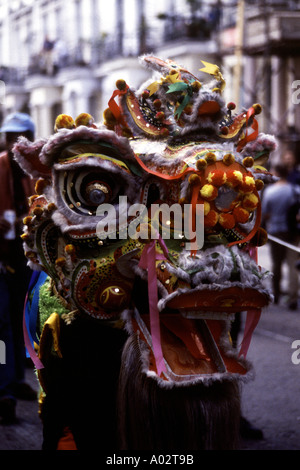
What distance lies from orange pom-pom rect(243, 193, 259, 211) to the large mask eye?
517 millimetres

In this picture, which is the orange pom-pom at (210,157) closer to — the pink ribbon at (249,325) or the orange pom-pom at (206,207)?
the orange pom-pom at (206,207)

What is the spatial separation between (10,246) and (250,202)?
2950mm

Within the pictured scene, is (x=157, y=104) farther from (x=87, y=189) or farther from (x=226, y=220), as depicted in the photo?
(x=226, y=220)

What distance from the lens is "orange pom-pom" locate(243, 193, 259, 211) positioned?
3070mm

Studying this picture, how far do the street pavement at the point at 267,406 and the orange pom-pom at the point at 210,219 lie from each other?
1006mm

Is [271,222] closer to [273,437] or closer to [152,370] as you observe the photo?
[273,437]

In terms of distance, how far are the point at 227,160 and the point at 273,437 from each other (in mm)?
2741

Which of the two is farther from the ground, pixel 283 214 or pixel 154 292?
pixel 154 292

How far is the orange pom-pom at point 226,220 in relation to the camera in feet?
9.98

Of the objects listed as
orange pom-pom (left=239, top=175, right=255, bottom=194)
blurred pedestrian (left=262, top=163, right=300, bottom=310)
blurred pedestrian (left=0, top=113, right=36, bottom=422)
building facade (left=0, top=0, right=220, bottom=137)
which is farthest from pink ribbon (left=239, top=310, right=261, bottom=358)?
building facade (left=0, top=0, right=220, bottom=137)

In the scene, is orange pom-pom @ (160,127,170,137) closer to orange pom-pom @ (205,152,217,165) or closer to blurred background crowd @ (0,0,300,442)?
orange pom-pom @ (205,152,217,165)

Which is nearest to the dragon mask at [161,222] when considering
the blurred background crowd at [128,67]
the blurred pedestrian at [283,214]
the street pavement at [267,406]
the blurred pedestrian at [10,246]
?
the blurred background crowd at [128,67]

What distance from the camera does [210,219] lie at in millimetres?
3010

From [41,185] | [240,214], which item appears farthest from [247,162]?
[41,185]
